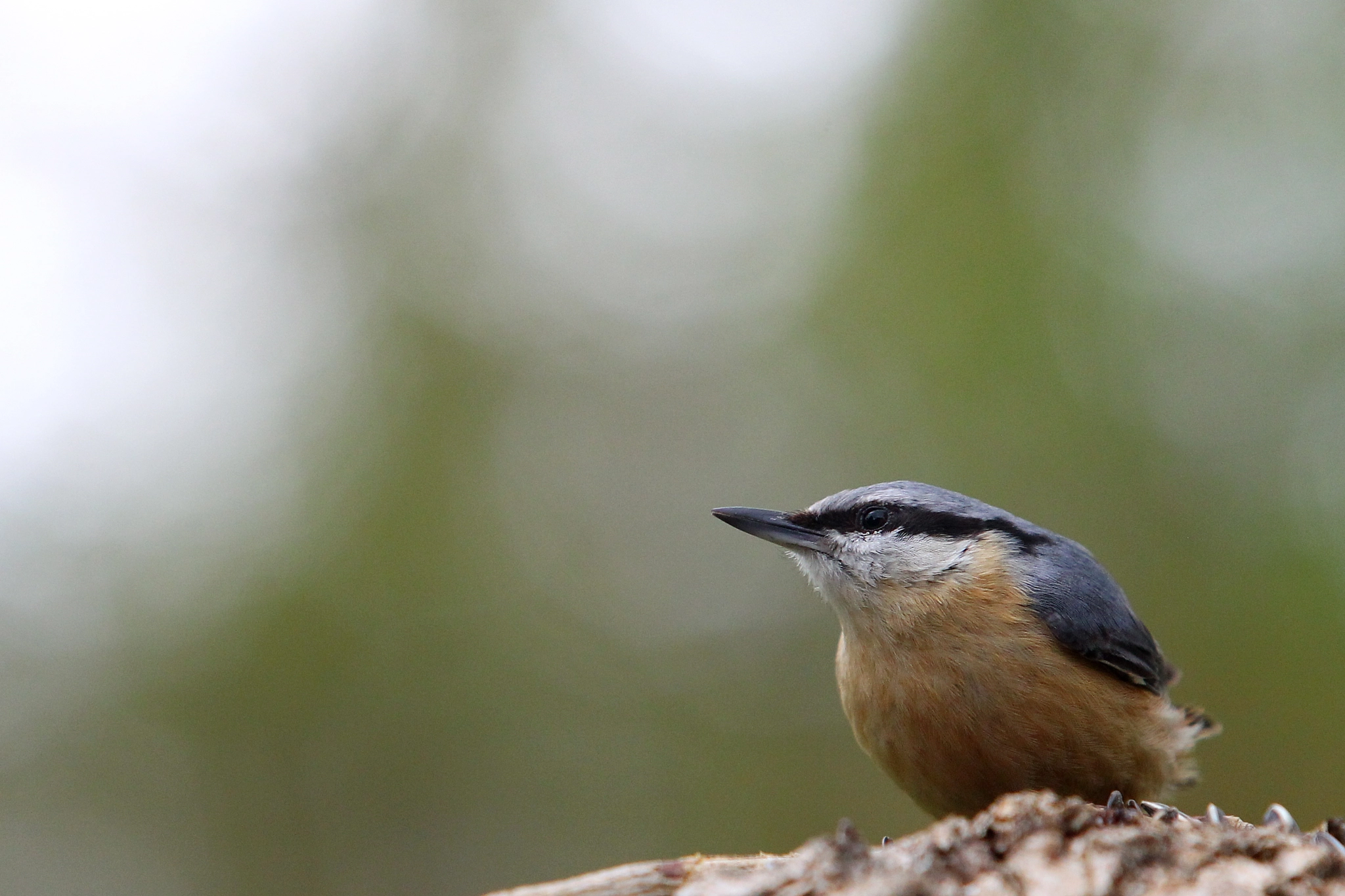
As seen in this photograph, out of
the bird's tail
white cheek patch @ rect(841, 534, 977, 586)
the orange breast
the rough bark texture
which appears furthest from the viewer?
the bird's tail

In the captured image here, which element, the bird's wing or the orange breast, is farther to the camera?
the bird's wing

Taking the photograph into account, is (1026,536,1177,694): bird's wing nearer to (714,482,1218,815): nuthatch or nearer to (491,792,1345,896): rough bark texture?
(714,482,1218,815): nuthatch

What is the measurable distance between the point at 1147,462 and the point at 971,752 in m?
5.53

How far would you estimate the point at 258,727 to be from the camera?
929cm

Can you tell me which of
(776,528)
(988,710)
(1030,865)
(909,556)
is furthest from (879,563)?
(1030,865)

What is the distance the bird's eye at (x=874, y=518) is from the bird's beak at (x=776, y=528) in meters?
0.17

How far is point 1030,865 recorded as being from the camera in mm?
1837

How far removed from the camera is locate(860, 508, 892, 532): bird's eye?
12.9 ft

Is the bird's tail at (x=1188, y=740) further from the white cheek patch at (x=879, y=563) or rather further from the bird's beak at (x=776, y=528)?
the bird's beak at (x=776, y=528)

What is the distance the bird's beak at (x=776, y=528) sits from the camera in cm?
396

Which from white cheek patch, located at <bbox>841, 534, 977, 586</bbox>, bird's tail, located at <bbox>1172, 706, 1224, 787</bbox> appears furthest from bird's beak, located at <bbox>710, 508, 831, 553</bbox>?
bird's tail, located at <bbox>1172, 706, 1224, 787</bbox>

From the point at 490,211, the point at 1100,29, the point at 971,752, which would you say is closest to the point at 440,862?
the point at 490,211

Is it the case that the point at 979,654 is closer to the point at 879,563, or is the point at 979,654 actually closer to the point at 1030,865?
the point at 879,563

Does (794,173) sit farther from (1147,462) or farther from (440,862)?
(440,862)
